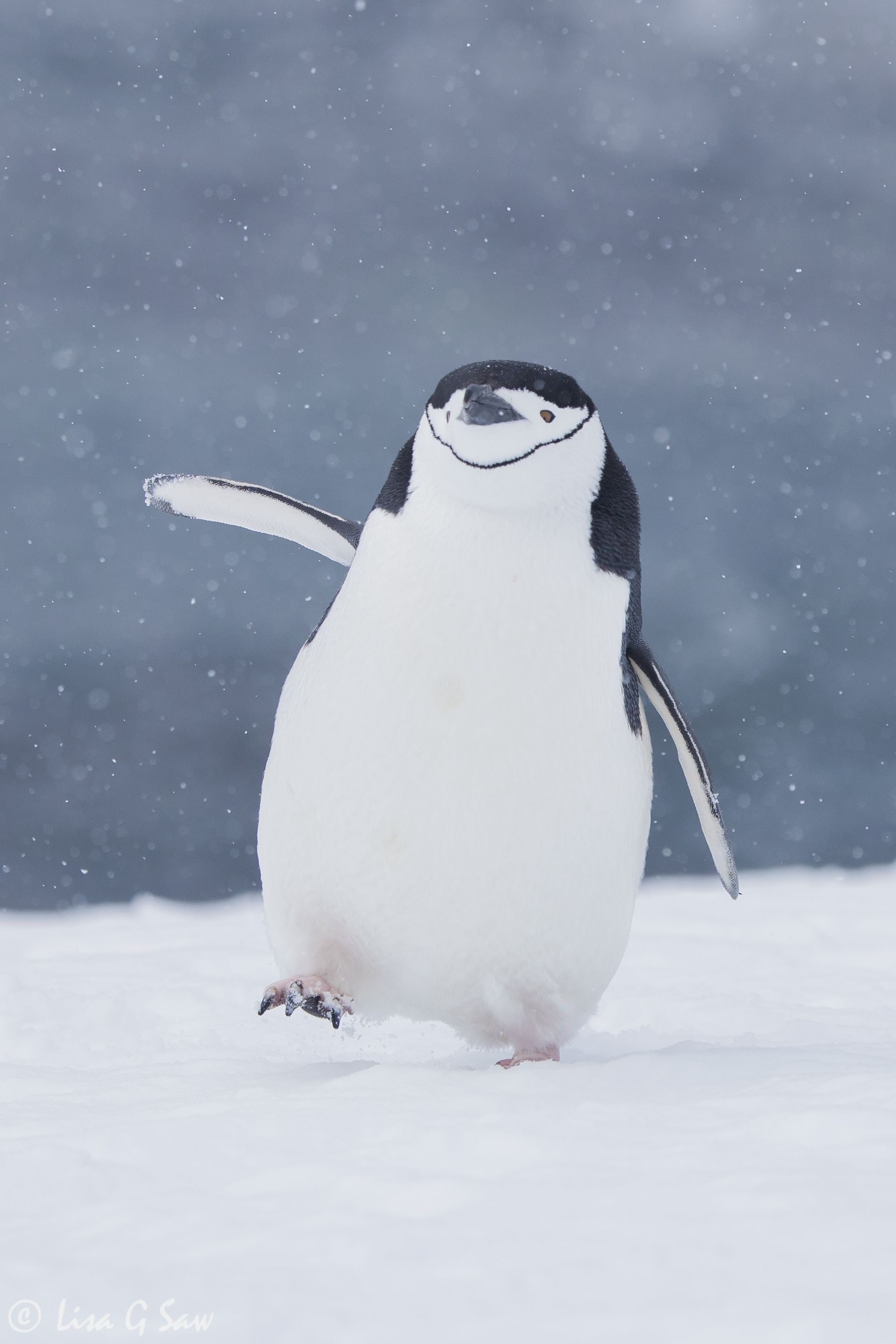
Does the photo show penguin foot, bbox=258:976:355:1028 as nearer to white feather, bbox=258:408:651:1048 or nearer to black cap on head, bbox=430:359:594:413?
white feather, bbox=258:408:651:1048

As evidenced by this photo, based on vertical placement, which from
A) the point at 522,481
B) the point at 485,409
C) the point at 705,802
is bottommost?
the point at 705,802

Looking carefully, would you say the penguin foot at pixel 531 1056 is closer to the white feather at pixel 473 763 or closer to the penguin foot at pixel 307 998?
the white feather at pixel 473 763

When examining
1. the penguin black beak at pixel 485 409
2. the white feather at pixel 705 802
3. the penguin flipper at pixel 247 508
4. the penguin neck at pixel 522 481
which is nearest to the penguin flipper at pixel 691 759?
the white feather at pixel 705 802

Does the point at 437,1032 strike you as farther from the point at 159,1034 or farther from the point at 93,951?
the point at 93,951

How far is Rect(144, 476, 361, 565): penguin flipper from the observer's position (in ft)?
10.5

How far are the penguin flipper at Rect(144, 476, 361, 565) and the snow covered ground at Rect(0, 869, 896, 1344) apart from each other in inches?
53.5

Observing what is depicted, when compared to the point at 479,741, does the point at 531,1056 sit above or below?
below

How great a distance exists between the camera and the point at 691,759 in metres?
2.77

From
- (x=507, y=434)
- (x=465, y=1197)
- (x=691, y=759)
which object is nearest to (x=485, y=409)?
(x=507, y=434)

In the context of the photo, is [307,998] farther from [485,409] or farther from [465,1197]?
[485,409]

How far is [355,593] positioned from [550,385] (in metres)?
0.58

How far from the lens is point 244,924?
200 inches

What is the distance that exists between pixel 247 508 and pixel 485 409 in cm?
123

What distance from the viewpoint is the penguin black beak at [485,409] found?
7.19 ft
